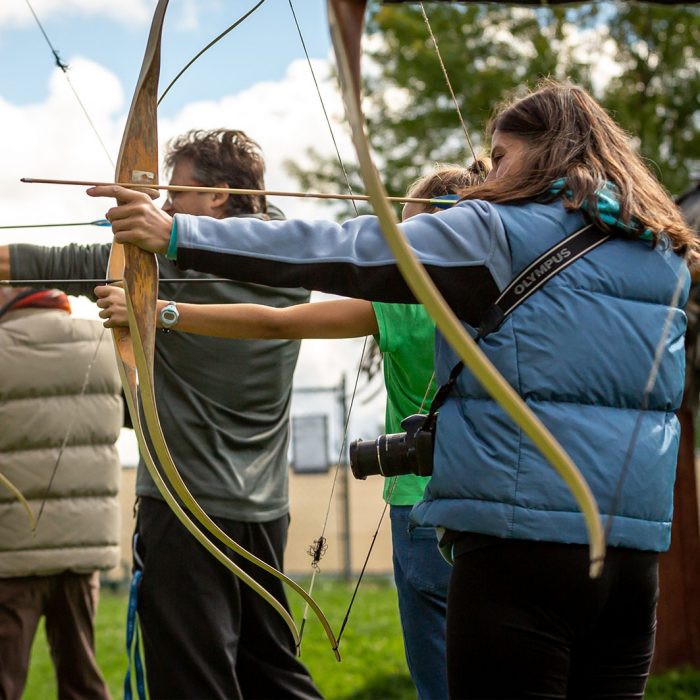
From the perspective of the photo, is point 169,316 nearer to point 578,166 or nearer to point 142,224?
point 142,224

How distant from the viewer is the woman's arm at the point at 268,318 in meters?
1.89

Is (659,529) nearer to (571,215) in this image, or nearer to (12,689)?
(571,215)

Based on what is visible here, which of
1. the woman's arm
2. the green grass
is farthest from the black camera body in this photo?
the green grass

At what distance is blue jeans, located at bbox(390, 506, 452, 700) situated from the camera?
2.08 m

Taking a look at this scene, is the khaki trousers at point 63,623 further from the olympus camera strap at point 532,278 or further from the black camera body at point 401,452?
the olympus camera strap at point 532,278

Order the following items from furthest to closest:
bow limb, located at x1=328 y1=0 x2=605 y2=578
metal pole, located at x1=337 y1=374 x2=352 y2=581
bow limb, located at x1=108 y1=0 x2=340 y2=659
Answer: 1. metal pole, located at x1=337 y1=374 x2=352 y2=581
2. bow limb, located at x1=108 y1=0 x2=340 y2=659
3. bow limb, located at x1=328 y1=0 x2=605 y2=578

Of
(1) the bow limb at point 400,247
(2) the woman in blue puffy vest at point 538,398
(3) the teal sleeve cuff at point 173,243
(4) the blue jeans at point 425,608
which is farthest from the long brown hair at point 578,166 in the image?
(4) the blue jeans at point 425,608

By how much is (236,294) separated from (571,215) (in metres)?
1.22

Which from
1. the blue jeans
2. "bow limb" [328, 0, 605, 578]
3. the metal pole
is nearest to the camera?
"bow limb" [328, 0, 605, 578]

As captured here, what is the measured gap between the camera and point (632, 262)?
1.48m

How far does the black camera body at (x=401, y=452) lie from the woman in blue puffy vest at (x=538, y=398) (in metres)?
0.08

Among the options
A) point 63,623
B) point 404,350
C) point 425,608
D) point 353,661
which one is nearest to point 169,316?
point 404,350

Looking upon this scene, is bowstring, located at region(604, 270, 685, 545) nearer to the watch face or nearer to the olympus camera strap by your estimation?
the olympus camera strap

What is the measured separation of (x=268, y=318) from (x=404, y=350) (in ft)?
0.93
